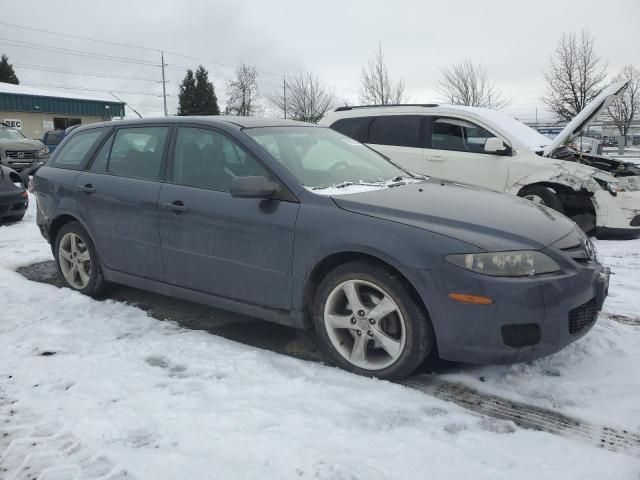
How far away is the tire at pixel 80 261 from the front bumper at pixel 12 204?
3.99m

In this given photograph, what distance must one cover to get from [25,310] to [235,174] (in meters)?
2.11

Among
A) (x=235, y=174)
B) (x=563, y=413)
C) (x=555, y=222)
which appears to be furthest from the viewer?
(x=235, y=174)

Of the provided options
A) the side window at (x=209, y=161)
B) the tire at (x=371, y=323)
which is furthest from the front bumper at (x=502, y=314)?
the side window at (x=209, y=161)

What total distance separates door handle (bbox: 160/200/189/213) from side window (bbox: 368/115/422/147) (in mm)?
4455

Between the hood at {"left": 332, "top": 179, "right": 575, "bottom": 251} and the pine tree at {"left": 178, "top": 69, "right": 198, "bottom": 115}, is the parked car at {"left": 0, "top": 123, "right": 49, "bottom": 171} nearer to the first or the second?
the hood at {"left": 332, "top": 179, "right": 575, "bottom": 251}

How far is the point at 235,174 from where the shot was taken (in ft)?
12.0

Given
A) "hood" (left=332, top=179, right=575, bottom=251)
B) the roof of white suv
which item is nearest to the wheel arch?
"hood" (left=332, top=179, right=575, bottom=251)

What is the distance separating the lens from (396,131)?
7.64 meters

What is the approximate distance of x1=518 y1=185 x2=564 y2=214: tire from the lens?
22.0 feet

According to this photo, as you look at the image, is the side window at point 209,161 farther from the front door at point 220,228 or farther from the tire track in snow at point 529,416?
the tire track in snow at point 529,416

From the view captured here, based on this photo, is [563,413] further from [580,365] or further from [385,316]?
[385,316]

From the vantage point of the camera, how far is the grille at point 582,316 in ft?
9.50

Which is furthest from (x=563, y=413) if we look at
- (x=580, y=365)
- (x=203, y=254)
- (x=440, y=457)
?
(x=203, y=254)

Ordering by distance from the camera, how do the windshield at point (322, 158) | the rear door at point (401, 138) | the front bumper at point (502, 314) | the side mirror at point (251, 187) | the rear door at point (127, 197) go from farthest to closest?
the rear door at point (401, 138), the rear door at point (127, 197), the windshield at point (322, 158), the side mirror at point (251, 187), the front bumper at point (502, 314)
